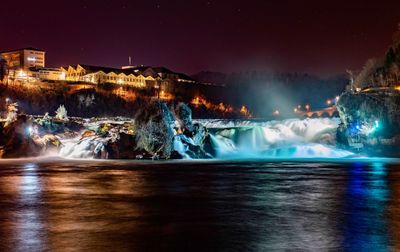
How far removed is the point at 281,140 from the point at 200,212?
3586 cm

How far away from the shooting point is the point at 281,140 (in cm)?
4909

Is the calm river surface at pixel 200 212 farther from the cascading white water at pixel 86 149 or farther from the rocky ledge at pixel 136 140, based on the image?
the cascading white water at pixel 86 149

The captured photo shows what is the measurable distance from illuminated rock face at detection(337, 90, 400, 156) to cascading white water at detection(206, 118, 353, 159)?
69.3 inches

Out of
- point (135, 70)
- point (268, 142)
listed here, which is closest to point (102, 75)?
point (135, 70)

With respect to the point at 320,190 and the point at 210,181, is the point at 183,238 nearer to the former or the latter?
the point at 320,190

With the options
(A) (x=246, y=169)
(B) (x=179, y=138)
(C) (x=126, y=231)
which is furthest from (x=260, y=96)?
(C) (x=126, y=231)

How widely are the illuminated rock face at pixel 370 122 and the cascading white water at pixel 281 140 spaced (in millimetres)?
1760

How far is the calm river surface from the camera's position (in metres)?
10.2

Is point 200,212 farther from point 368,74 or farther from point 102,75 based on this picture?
point 102,75

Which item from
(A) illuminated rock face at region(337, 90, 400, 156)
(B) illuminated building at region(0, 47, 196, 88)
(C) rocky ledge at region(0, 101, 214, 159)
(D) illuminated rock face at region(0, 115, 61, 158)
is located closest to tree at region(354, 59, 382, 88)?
(A) illuminated rock face at region(337, 90, 400, 156)

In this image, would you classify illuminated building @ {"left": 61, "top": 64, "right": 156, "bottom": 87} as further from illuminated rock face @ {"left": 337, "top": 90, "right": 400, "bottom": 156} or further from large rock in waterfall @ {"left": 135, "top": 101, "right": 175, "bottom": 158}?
illuminated rock face @ {"left": 337, "top": 90, "right": 400, "bottom": 156}

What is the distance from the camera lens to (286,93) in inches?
5797

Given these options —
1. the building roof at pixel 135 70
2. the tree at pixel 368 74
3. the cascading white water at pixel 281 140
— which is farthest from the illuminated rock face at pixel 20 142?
the building roof at pixel 135 70

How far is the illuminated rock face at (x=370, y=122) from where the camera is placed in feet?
141
